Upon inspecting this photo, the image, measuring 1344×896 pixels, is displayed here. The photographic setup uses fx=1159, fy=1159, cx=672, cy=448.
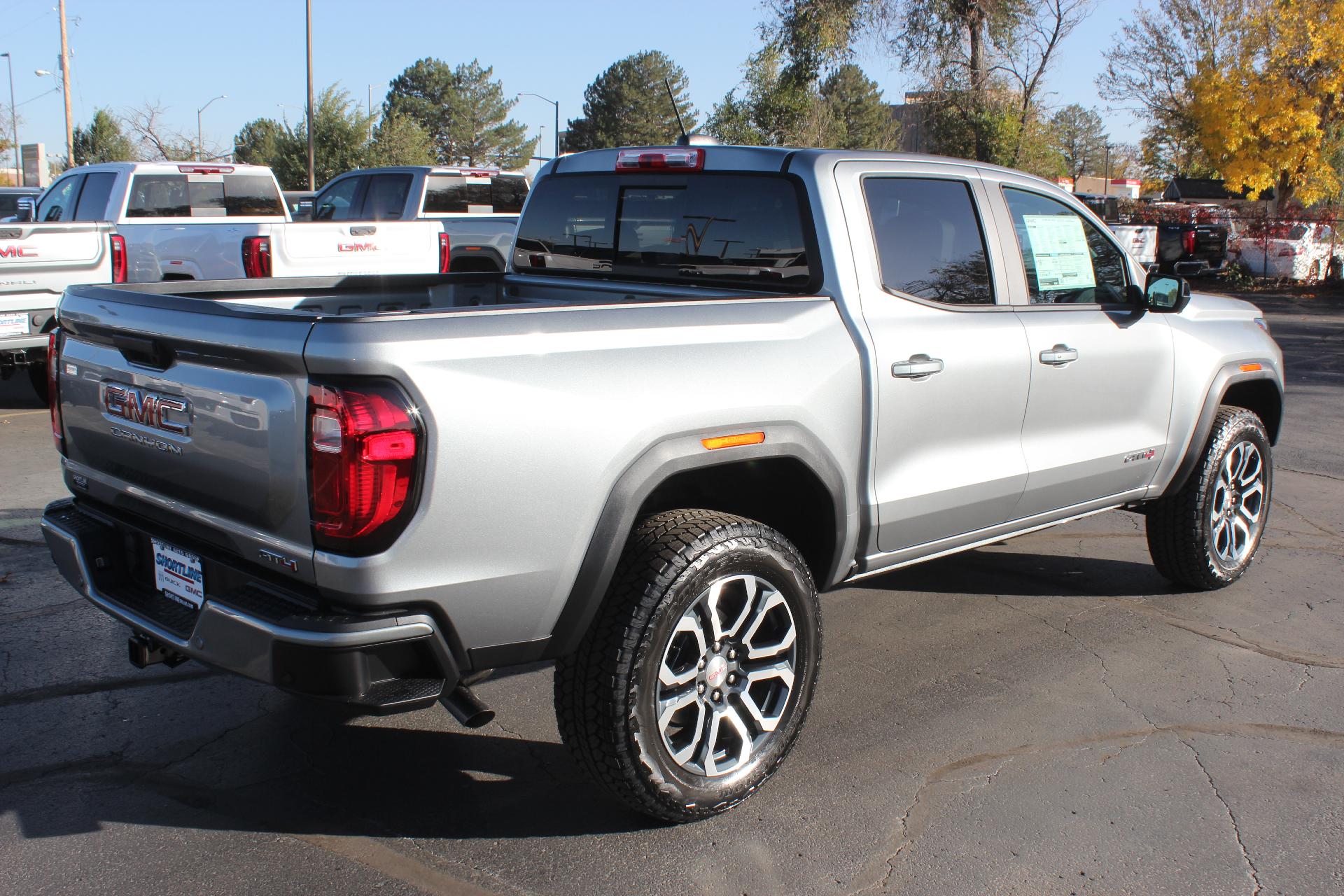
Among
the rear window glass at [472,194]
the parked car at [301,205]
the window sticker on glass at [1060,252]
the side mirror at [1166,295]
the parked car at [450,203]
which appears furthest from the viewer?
the parked car at [301,205]

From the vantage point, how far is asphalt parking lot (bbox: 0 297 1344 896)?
3.06 m

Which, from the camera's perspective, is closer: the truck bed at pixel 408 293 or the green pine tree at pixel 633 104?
the truck bed at pixel 408 293

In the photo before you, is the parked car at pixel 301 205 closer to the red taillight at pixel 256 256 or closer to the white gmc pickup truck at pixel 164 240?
the white gmc pickup truck at pixel 164 240

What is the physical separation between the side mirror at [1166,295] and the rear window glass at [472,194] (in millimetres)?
10246

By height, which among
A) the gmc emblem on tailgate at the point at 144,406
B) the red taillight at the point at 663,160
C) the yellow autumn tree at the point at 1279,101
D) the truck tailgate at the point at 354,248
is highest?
the yellow autumn tree at the point at 1279,101

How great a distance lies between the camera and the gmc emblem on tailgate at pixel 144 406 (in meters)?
2.99

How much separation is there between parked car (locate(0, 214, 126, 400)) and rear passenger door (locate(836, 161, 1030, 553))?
6.77m

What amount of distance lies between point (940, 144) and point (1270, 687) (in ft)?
104

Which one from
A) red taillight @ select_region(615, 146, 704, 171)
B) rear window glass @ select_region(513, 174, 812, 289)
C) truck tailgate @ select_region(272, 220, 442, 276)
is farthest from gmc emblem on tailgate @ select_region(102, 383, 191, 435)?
truck tailgate @ select_region(272, 220, 442, 276)

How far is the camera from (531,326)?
2.89 metres

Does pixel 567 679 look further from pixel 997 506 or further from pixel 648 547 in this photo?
pixel 997 506

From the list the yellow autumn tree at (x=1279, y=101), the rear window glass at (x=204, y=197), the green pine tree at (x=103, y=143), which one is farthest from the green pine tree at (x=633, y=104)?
the rear window glass at (x=204, y=197)

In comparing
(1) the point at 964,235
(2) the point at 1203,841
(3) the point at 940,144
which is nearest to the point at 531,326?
(1) the point at 964,235

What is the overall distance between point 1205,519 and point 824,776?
8.46ft
